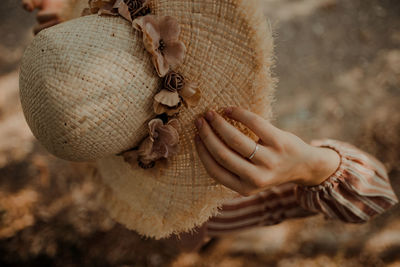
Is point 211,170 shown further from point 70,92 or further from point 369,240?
point 369,240

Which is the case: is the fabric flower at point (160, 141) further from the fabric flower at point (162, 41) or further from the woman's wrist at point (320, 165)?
the woman's wrist at point (320, 165)

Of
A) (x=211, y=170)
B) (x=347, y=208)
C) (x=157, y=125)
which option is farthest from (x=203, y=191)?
(x=347, y=208)

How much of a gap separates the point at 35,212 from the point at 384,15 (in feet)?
8.67

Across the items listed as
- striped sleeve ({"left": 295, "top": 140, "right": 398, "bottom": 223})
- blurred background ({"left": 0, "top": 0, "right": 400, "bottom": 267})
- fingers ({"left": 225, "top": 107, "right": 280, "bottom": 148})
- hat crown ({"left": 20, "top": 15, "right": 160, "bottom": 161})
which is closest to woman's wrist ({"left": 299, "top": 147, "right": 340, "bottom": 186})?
striped sleeve ({"left": 295, "top": 140, "right": 398, "bottom": 223})

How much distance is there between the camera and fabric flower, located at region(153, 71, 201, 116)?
0.62 m

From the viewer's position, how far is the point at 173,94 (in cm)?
63

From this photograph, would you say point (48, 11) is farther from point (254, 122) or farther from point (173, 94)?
point (254, 122)

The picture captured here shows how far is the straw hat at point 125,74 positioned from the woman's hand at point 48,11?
14.1 inches

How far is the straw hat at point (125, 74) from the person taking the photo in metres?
0.58

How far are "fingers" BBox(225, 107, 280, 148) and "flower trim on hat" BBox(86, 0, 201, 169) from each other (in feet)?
0.32

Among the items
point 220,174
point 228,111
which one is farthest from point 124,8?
point 220,174

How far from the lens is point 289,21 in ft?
6.23

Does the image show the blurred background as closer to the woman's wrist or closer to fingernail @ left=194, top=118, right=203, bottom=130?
the woman's wrist

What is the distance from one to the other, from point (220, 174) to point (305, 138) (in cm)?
124
